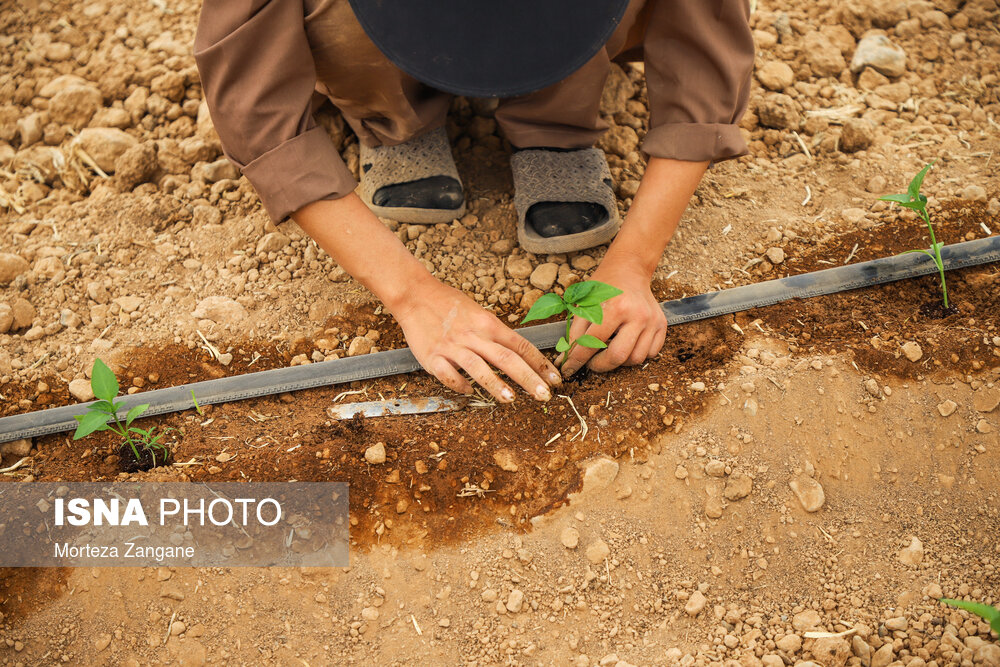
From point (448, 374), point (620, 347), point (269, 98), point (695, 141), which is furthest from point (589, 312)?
point (269, 98)

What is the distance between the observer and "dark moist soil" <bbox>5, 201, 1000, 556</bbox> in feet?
5.23

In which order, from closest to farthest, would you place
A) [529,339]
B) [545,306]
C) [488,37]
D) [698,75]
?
[488,37] < [545,306] < [698,75] < [529,339]

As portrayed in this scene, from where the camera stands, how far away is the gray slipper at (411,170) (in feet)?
6.78

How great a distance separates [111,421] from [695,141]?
1.57m

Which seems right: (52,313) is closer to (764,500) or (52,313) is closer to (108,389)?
(108,389)

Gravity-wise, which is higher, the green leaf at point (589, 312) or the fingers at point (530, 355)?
the green leaf at point (589, 312)

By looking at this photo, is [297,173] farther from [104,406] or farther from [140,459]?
[140,459]

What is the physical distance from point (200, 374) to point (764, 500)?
1421 mm

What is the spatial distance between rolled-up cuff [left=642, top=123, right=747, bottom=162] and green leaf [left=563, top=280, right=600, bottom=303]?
0.44m

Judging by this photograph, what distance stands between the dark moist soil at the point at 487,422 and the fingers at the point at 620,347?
0.06 metres

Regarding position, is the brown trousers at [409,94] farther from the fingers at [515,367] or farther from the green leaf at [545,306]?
the fingers at [515,367]

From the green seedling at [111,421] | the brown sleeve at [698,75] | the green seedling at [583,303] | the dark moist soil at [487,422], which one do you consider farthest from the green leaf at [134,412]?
the brown sleeve at [698,75]

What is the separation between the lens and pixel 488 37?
4.11ft

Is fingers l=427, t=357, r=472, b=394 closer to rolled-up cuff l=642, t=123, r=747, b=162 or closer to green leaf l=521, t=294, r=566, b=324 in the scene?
green leaf l=521, t=294, r=566, b=324
